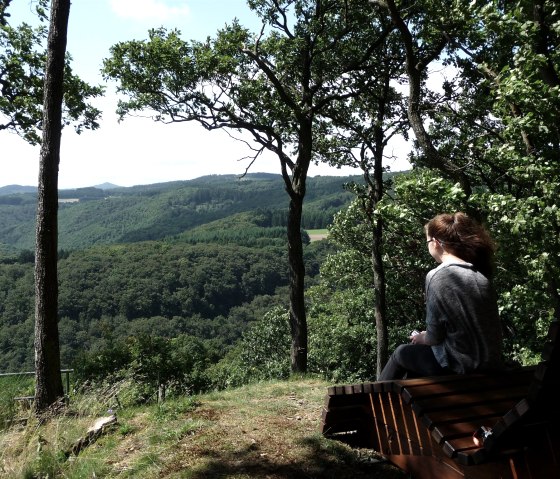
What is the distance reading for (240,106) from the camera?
12078 millimetres

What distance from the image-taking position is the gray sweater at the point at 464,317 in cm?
308

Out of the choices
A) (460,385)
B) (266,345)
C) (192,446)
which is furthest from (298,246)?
(266,345)

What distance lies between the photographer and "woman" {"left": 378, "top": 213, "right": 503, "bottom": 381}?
3082mm

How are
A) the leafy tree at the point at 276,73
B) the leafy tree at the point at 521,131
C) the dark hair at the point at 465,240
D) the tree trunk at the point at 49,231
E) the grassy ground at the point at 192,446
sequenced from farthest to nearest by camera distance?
the leafy tree at the point at 276,73
the tree trunk at the point at 49,231
the leafy tree at the point at 521,131
the grassy ground at the point at 192,446
the dark hair at the point at 465,240

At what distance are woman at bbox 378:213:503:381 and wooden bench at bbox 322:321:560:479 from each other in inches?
6.7

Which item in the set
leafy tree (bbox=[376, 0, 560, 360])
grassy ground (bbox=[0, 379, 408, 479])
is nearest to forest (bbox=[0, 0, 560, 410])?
leafy tree (bbox=[376, 0, 560, 360])

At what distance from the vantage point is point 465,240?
327 centimetres

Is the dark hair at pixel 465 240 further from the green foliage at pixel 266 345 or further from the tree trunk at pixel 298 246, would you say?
the green foliage at pixel 266 345

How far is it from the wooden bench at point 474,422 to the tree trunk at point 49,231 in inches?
174

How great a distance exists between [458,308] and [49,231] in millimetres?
5457

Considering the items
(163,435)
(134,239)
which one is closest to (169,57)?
(163,435)

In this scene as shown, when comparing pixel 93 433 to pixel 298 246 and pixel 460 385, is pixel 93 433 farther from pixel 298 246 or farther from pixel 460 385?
pixel 298 246

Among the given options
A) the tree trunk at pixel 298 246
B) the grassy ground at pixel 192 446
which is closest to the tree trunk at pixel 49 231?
the grassy ground at pixel 192 446

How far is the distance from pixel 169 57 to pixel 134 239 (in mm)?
152163
